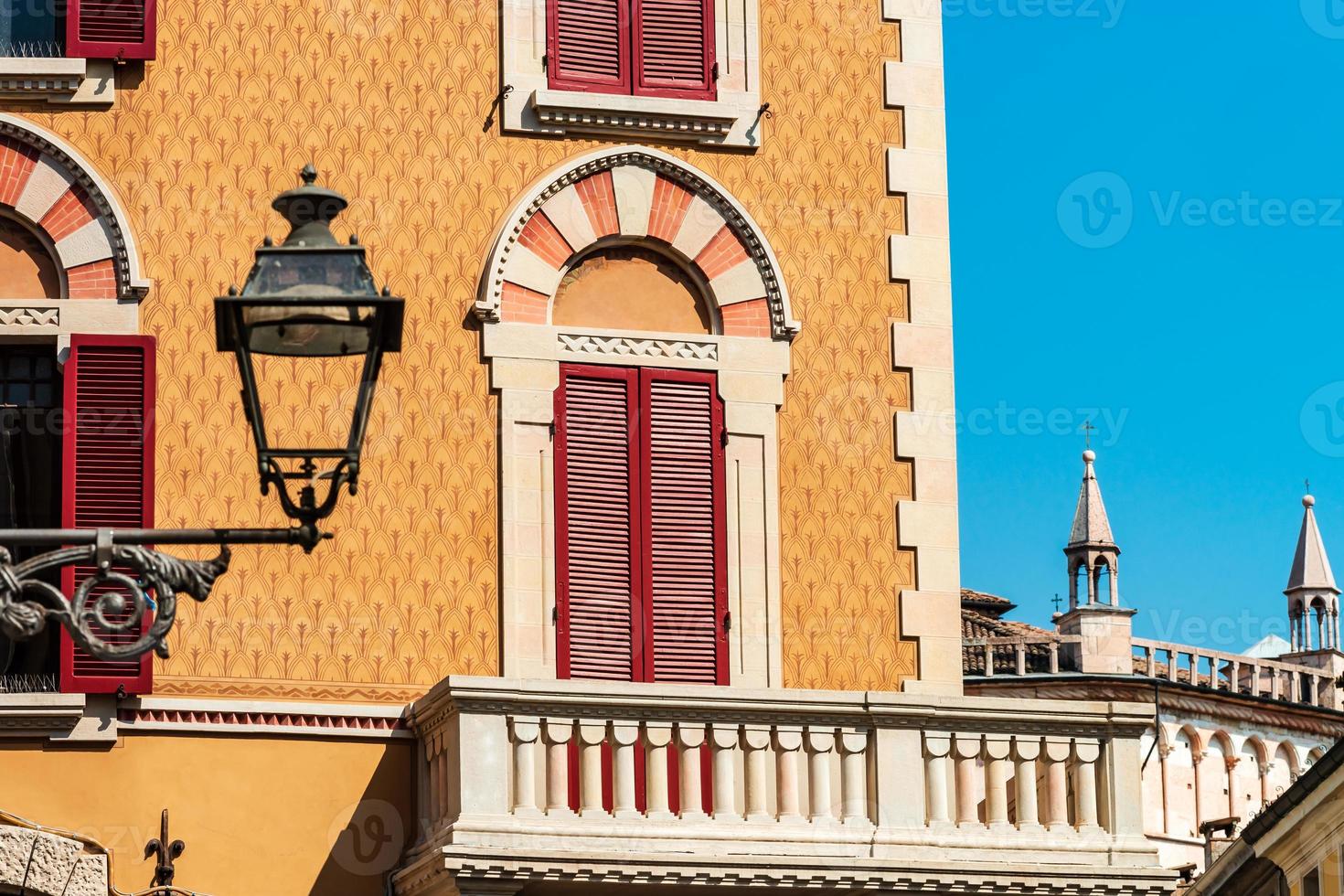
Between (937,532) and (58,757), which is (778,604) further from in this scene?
(58,757)

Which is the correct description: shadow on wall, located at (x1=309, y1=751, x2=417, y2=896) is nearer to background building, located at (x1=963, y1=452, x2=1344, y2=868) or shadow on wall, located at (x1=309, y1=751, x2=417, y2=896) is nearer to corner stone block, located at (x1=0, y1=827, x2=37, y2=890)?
corner stone block, located at (x1=0, y1=827, x2=37, y2=890)

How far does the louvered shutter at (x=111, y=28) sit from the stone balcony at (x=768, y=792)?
4.89m

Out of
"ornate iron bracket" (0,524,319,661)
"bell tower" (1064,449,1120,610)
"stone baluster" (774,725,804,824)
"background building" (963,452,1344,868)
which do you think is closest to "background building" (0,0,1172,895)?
"stone baluster" (774,725,804,824)

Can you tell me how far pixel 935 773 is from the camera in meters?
18.1

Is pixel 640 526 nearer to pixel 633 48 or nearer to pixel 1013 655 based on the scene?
pixel 633 48

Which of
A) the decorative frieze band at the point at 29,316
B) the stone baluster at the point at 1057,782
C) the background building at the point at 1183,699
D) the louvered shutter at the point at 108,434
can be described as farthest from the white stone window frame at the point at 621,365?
the background building at the point at 1183,699

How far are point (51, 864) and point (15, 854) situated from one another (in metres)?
0.23

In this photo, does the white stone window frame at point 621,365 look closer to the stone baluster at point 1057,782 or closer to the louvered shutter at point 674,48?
the louvered shutter at point 674,48

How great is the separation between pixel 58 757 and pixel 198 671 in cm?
103

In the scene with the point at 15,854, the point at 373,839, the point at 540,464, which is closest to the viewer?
the point at 15,854

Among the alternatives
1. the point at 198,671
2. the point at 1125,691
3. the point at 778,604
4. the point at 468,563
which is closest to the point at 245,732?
the point at 198,671

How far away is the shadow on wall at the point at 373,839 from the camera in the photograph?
1823cm

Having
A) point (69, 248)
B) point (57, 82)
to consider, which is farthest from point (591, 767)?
point (57, 82)

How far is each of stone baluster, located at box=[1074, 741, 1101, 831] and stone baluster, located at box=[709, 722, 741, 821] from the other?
224 centimetres
